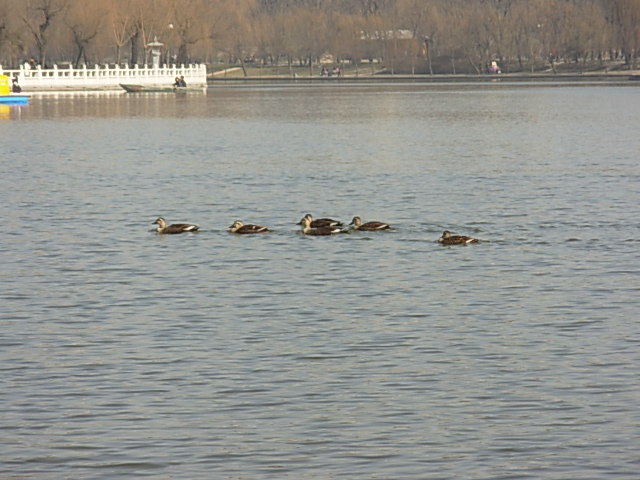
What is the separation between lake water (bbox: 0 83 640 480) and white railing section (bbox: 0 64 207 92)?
218 ft

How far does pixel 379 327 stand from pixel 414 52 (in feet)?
466

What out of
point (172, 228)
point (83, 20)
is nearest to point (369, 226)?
point (172, 228)

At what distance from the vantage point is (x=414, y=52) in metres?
155

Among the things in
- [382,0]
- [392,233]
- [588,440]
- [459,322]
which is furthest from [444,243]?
[382,0]

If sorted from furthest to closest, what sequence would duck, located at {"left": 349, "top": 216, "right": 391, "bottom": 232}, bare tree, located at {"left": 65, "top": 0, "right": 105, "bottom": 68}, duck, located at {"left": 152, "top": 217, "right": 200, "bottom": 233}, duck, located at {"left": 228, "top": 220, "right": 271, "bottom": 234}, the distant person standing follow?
1. bare tree, located at {"left": 65, "top": 0, "right": 105, "bottom": 68}
2. the distant person standing
3. duck, located at {"left": 152, "top": 217, "right": 200, "bottom": 233}
4. duck, located at {"left": 228, "top": 220, "right": 271, "bottom": 234}
5. duck, located at {"left": 349, "top": 216, "right": 391, "bottom": 232}

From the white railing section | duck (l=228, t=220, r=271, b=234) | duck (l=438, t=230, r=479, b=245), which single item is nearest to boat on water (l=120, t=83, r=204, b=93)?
the white railing section

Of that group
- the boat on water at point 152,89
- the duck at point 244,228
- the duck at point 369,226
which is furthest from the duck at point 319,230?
the boat on water at point 152,89

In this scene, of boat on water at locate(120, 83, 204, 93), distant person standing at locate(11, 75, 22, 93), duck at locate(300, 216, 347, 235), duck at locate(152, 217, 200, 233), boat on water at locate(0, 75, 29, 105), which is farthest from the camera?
boat on water at locate(120, 83, 204, 93)

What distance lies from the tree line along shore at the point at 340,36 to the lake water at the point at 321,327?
83.9 m

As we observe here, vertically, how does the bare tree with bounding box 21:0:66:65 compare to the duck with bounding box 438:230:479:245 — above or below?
above

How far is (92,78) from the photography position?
10456 cm

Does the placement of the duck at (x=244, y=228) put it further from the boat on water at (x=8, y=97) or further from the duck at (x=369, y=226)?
the boat on water at (x=8, y=97)

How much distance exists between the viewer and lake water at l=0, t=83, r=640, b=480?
10.8 meters

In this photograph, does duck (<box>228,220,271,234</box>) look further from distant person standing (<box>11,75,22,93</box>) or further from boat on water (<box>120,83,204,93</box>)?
boat on water (<box>120,83,204,93</box>)
